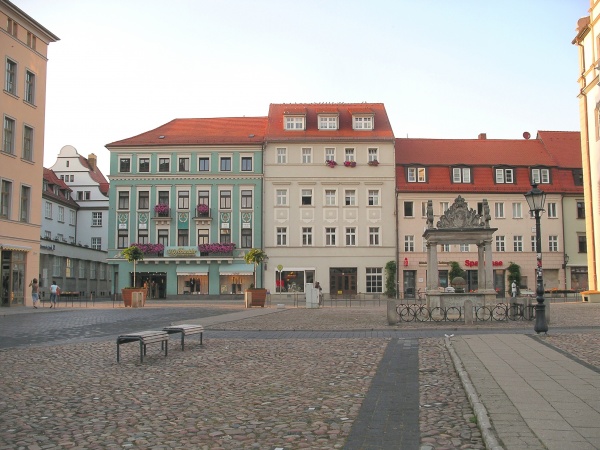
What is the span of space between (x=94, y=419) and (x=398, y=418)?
365 centimetres

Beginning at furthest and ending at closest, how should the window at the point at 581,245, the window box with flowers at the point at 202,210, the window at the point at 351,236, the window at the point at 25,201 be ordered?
the window at the point at 351,236
the window box with flowers at the point at 202,210
the window at the point at 581,245
the window at the point at 25,201

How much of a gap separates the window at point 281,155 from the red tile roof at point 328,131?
113 centimetres

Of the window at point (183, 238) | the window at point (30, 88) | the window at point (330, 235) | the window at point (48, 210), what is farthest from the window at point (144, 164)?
the window at point (30, 88)

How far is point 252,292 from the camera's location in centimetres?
4266

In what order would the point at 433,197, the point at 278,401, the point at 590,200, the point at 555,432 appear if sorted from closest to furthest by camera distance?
the point at 555,432
the point at 278,401
the point at 590,200
the point at 433,197

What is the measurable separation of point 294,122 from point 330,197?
8.19 meters

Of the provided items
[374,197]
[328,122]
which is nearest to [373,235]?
[374,197]

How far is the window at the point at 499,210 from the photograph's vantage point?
6141 cm

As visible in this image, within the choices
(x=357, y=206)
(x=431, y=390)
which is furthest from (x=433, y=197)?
(x=431, y=390)

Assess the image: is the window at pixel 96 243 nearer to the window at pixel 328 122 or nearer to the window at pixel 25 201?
the window at pixel 328 122

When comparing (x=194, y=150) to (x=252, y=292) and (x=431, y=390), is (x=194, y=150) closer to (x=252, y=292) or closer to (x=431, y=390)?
(x=252, y=292)

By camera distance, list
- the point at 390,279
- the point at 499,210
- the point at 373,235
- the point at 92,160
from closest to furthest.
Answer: the point at 390,279 → the point at 373,235 → the point at 499,210 → the point at 92,160

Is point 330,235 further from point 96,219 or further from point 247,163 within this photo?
point 96,219

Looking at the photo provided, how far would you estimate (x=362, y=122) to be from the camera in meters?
63.8
